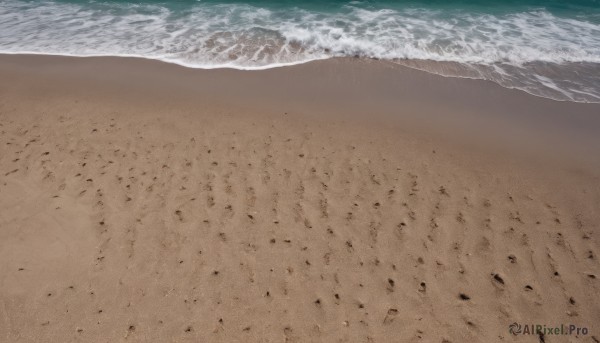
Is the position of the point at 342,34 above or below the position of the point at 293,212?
above

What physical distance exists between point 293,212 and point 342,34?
25.2 feet

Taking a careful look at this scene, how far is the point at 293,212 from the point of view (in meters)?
6.05

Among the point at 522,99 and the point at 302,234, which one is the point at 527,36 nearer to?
the point at 522,99

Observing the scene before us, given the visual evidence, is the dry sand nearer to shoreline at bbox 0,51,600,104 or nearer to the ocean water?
shoreline at bbox 0,51,600,104

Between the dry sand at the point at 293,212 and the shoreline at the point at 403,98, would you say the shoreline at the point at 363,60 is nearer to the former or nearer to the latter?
the shoreline at the point at 403,98

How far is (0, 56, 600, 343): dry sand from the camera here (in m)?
4.86

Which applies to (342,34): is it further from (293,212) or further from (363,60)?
(293,212)

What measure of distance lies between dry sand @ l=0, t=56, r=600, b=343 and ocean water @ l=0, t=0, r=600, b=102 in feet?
4.58

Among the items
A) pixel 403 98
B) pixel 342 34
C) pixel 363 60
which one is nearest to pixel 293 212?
pixel 403 98

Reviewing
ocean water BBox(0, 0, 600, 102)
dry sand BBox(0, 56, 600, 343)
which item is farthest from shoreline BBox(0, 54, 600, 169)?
ocean water BBox(0, 0, 600, 102)

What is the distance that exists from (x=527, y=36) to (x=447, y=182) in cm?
809

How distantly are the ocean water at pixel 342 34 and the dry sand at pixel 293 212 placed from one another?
1.39m

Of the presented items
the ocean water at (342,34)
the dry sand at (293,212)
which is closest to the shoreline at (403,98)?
the dry sand at (293,212)

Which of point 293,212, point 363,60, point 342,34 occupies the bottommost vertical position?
point 293,212
